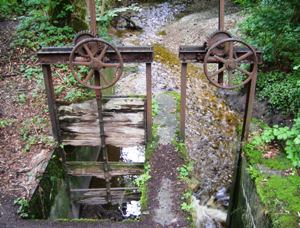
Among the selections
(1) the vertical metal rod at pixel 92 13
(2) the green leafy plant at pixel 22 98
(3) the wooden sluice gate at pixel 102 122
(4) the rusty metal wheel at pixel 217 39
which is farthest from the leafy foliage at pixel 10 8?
(4) the rusty metal wheel at pixel 217 39

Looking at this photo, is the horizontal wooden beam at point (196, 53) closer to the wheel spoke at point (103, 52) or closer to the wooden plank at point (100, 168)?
the wheel spoke at point (103, 52)

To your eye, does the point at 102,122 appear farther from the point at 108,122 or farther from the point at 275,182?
the point at 275,182

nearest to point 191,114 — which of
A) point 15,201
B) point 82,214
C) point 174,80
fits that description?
point 174,80

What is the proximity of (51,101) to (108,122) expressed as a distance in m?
0.96

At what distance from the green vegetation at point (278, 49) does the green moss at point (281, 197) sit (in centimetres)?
216

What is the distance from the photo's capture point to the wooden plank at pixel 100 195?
6035 millimetres

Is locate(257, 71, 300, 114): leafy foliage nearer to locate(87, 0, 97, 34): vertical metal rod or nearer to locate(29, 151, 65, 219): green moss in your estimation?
locate(87, 0, 97, 34): vertical metal rod

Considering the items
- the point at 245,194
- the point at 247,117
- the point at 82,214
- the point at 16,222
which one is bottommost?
the point at 82,214

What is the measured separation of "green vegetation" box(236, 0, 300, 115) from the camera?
21.4ft

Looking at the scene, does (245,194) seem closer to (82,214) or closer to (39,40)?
(82,214)

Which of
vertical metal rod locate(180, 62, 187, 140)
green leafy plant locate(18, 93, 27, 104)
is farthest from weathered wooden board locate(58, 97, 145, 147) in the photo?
green leafy plant locate(18, 93, 27, 104)

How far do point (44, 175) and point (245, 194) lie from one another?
2981 mm

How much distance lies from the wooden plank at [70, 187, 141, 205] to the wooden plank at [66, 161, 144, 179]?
1.18 feet

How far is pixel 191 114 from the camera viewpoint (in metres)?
7.45
